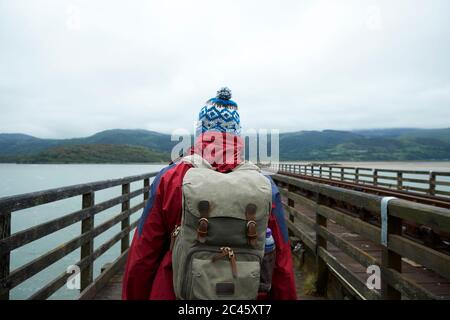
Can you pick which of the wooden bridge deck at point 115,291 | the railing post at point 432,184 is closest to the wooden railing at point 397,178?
the railing post at point 432,184

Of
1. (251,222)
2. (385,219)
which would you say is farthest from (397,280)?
(251,222)

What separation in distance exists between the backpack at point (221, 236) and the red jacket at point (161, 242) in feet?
0.45

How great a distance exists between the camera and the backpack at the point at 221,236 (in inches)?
56.9

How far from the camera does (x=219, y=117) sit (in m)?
2.10

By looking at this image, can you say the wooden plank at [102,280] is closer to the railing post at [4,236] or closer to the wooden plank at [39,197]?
the wooden plank at [39,197]

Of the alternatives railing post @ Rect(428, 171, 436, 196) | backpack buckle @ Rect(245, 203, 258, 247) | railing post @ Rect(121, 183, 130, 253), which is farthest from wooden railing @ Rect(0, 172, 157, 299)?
railing post @ Rect(428, 171, 436, 196)

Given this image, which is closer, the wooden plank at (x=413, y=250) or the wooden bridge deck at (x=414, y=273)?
the wooden plank at (x=413, y=250)

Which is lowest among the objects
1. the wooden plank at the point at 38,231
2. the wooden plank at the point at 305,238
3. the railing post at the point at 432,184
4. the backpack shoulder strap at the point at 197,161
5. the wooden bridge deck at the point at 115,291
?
the wooden bridge deck at the point at 115,291

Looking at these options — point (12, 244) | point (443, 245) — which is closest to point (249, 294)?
point (12, 244)

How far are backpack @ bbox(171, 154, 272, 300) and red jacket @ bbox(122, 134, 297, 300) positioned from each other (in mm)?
139

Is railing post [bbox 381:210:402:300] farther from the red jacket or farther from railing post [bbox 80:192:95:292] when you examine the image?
railing post [bbox 80:192:95:292]

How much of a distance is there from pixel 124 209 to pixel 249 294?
4.51 m
